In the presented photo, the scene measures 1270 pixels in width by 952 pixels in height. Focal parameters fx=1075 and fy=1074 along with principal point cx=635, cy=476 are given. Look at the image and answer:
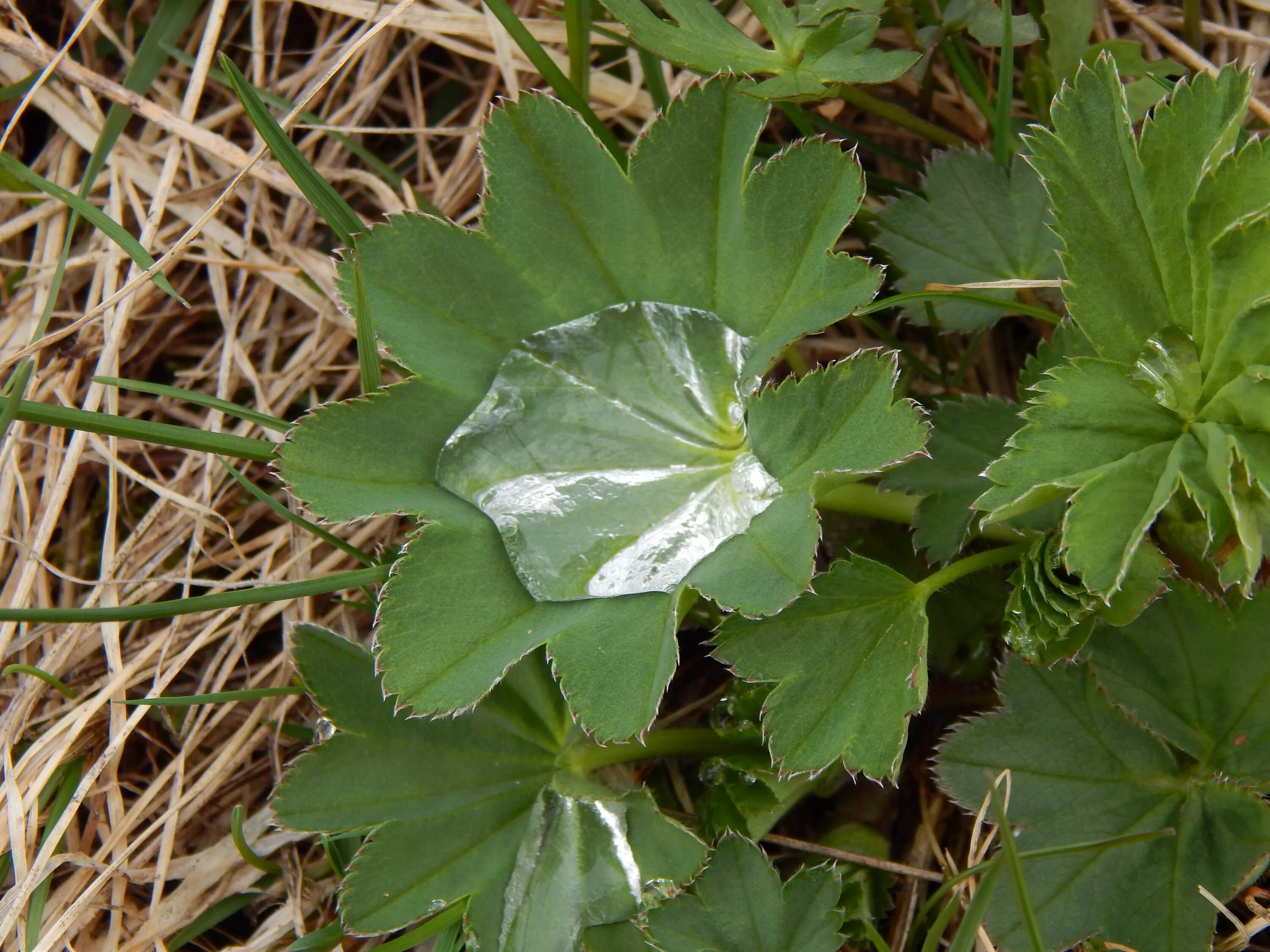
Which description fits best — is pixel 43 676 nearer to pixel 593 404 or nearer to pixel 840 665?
pixel 593 404

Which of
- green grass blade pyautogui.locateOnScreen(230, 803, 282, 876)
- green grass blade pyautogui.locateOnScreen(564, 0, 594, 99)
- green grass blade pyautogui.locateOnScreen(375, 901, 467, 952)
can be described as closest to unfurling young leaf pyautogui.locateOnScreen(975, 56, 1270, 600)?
green grass blade pyautogui.locateOnScreen(564, 0, 594, 99)

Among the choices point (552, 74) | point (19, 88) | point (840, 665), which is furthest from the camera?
point (19, 88)

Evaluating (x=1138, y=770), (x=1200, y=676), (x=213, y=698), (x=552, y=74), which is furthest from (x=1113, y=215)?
(x=213, y=698)

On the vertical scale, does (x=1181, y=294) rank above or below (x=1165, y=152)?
below

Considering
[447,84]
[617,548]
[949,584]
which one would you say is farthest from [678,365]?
[447,84]

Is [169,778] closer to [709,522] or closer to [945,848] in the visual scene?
[709,522]

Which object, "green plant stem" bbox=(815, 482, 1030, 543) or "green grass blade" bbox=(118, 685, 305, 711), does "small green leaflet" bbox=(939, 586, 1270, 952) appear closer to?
"green plant stem" bbox=(815, 482, 1030, 543)
